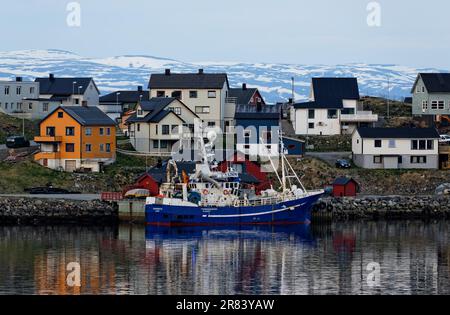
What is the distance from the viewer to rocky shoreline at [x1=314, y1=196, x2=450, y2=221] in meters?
64.2

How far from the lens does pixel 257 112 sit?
81.2 metres

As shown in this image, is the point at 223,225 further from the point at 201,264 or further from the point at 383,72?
the point at 383,72

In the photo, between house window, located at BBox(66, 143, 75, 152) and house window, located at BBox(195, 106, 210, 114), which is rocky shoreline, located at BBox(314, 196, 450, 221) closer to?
house window, located at BBox(66, 143, 75, 152)

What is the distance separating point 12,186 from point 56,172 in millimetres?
3562

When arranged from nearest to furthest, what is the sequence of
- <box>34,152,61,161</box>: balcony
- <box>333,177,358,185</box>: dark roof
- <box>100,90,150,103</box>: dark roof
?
<box>333,177,358,185</box>: dark roof
<box>34,152,61,161</box>: balcony
<box>100,90,150,103</box>: dark roof

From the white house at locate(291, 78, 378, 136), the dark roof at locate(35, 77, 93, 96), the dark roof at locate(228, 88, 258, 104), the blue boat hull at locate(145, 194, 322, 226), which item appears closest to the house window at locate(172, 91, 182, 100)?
the dark roof at locate(228, 88, 258, 104)

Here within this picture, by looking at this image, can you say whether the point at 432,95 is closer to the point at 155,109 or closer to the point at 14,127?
the point at 155,109

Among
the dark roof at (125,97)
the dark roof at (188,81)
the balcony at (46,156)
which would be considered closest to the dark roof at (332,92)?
the dark roof at (188,81)

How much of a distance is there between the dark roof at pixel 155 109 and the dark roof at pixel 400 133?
1234 cm

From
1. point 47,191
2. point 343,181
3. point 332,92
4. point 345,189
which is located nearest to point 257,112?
point 332,92

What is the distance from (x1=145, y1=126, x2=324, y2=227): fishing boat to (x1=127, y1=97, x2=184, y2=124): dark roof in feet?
48.4

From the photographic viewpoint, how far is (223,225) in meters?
61.5

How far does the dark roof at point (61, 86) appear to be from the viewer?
96.8m

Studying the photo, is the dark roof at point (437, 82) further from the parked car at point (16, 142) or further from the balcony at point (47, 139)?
the parked car at point (16, 142)
